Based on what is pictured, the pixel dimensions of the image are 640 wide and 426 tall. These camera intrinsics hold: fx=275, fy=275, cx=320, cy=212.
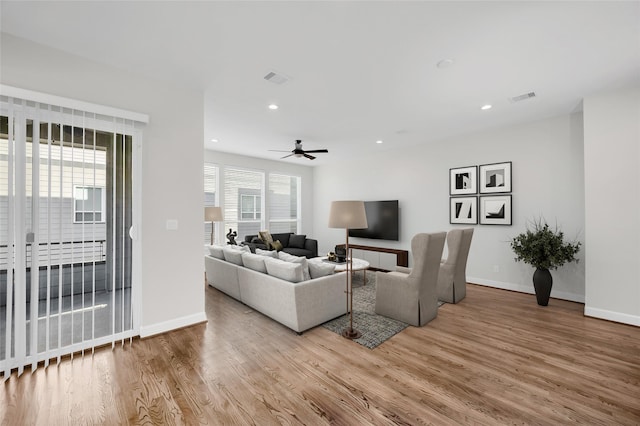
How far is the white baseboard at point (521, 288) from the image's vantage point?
402 cm

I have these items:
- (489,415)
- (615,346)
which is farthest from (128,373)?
(615,346)

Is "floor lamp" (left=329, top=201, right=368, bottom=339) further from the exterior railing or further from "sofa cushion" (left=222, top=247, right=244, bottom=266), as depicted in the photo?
the exterior railing

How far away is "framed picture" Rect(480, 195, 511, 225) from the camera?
182 inches

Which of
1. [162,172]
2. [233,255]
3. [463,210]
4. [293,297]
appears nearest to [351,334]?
[293,297]

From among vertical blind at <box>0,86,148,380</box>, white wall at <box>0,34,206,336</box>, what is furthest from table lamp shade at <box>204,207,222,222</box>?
vertical blind at <box>0,86,148,380</box>

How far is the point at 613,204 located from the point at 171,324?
527 centimetres

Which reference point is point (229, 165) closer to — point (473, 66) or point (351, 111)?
point (351, 111)

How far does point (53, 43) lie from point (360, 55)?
8.63 ft

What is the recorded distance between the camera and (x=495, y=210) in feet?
15.6

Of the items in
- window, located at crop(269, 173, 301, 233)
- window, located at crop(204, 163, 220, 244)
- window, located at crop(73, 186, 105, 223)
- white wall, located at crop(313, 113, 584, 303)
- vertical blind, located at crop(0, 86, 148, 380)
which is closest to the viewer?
vertical blind, located at crop(0, 86, 148, 380)

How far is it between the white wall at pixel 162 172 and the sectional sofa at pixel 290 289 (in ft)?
2.10

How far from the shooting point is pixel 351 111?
154 inches

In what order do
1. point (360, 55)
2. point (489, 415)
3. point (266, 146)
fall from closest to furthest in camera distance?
point (489, 415), point (360, 55), point (266, 146)

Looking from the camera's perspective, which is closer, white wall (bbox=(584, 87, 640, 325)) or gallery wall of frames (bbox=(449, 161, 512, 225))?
A: white wall (bbox=(584, 87, 640, 325))
